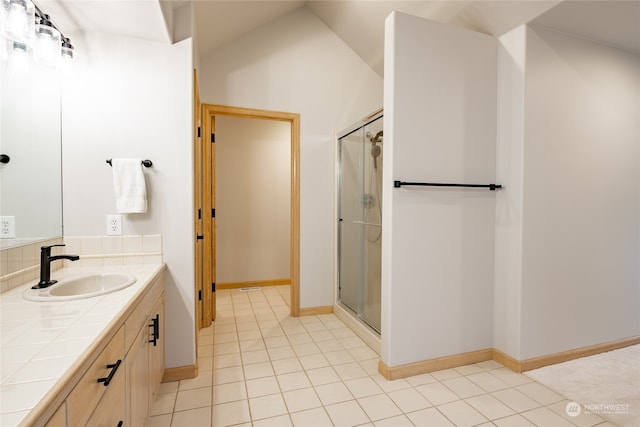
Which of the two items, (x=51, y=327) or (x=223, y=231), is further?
(x=223, y=231)

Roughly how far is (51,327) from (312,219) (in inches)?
95.0

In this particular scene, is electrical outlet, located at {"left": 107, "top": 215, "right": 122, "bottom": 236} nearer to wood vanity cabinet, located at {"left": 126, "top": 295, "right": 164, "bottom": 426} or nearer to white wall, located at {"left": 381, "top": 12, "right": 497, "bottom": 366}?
wood vanity cabinet, located at {"left": 126, "top": 295, "right": 164, "bottom": 426}

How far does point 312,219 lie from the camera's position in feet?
10.6

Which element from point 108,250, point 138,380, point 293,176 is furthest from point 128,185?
point 293,176

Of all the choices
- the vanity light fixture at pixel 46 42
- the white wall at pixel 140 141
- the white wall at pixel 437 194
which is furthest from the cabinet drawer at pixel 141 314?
the white wall at pixel 437 194

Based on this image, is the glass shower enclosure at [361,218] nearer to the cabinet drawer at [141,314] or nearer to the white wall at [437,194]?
the white wall at [437,194]

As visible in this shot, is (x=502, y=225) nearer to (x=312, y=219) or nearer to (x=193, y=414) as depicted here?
(x=312, y=219)

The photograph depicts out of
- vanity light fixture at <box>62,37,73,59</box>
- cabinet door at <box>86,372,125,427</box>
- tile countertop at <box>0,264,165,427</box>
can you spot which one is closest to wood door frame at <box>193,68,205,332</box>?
vanity light fixture at <box>62,37,73,59</box>

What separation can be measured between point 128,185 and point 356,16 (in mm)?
2461

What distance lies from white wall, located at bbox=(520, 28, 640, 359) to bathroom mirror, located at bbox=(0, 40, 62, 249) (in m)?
2.83

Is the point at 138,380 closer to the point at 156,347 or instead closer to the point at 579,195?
the point at 156,347

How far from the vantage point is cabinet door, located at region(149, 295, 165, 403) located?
5.20 ft

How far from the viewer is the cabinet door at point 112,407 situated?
90cm

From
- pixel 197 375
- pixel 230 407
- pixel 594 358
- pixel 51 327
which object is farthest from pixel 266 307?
pixel 594 358
